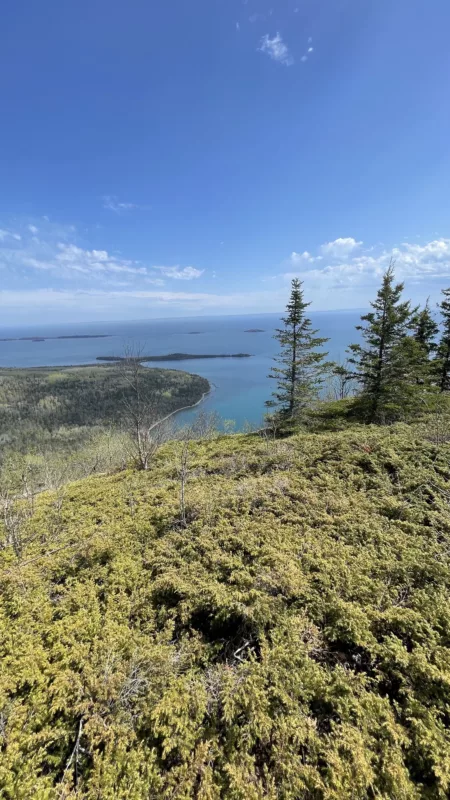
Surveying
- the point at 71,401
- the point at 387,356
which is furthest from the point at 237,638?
the point at 71,401

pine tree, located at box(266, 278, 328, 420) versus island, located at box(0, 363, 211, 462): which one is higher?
pine tree, located at box(266, 278, 328, 420)

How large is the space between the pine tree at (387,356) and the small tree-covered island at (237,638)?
23.0ft

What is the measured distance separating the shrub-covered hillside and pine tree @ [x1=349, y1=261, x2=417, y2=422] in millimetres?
8515

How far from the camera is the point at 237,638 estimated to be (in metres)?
3.45

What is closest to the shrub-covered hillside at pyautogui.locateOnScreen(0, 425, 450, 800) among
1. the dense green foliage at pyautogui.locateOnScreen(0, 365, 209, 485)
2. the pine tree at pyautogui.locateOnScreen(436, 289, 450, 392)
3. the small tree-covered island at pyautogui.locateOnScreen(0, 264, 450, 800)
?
the small tree-covered island at pyautogui.locateOnScreen(0, 264, 450, 800)

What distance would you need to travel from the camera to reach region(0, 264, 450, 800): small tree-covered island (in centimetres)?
240

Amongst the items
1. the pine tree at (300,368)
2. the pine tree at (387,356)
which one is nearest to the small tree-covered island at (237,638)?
the pine tree at (387,356)

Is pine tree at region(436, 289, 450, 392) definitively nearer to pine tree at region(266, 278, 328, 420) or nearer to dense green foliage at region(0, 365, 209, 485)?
pine tree at region(266, 278, 328, 420)

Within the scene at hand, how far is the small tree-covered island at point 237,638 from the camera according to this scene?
7.88 ft

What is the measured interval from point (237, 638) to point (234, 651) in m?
0.14

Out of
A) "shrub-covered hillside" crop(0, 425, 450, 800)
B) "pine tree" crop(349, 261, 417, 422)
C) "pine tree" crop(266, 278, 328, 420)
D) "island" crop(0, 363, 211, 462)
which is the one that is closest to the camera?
"shrub-covered hillside" crop(0, 425, 450, 800)

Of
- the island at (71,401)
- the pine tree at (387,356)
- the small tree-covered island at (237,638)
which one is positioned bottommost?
the island at (71,401)

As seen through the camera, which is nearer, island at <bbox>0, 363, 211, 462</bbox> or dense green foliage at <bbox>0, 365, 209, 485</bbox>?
dense green foliage at <bbox>0, 365, 209, 485</bbox>

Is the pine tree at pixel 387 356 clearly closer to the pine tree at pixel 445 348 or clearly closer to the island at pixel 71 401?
the pine tree at pixel 445 348
